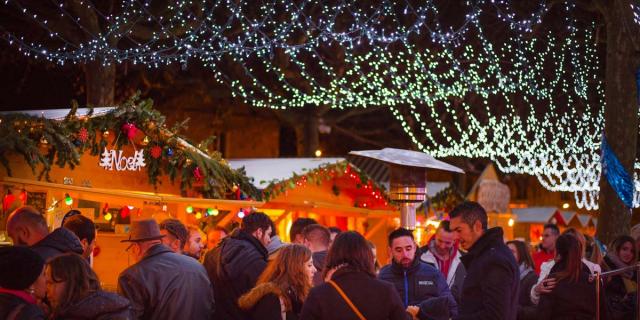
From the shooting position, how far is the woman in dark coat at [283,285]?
6223mm

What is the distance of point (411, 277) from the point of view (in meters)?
7.55

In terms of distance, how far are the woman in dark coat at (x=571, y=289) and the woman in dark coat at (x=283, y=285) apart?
255 centimetres

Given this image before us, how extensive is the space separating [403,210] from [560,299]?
3053 millimetres

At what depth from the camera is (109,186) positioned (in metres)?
11.2

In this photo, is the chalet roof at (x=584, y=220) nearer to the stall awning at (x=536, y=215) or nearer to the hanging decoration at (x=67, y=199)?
the stall awning at (x=536, y=215)

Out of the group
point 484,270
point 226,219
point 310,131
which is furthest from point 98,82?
point 484,270

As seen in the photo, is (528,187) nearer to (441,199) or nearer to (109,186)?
(441,199)

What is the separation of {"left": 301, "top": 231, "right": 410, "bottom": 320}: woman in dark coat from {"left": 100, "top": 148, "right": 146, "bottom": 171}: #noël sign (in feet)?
20.2

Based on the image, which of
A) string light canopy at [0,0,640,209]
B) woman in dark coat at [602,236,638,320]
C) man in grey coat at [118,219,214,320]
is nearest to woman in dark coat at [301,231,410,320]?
man in grey coat at [118,219,214,320]

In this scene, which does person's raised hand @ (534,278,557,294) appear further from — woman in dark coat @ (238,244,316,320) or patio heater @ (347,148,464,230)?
patio heater @ (347,148,464,230)

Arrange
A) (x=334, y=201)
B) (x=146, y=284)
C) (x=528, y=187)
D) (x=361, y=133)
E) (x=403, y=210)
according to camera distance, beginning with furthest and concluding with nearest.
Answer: (x=528, y=187) < (x=361, y=133) < (x=334, y=201) < (x=403, y=210) < (x=146, y=284)

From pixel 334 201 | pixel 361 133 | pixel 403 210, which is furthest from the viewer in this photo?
pixel 361 133

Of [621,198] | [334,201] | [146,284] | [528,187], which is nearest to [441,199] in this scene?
[334,201]

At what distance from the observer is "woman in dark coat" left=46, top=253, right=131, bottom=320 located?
486cm
